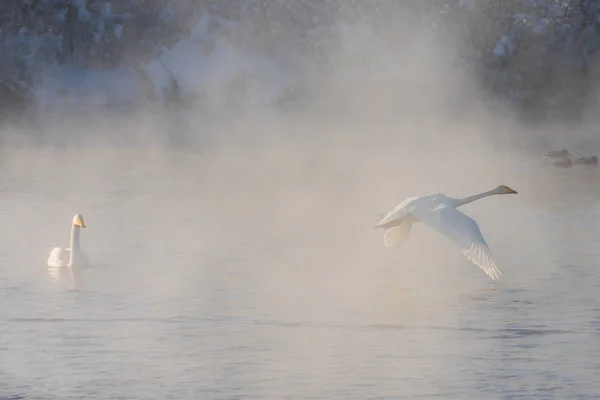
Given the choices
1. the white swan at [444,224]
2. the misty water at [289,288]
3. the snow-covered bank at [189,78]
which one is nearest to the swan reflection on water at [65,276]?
the misty water at [289,288]

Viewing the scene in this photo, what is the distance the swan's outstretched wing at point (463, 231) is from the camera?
37.6 feet

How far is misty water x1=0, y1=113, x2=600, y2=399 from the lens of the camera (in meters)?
9.57

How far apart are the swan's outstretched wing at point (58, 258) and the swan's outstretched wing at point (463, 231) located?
2.73m

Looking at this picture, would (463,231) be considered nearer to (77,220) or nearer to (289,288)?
(289,288)

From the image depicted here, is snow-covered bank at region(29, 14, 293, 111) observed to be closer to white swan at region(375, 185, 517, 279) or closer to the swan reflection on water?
the swan reflection on water

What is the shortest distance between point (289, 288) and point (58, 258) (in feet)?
6.45

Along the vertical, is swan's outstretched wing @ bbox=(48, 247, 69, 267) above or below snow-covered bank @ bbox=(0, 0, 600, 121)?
below

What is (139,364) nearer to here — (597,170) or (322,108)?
(597,170)

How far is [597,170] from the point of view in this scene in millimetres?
19828

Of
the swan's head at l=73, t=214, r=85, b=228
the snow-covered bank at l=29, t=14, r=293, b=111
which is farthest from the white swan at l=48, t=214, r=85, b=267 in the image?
the snow-covered bank at l=29, t=14, r=293, b=111

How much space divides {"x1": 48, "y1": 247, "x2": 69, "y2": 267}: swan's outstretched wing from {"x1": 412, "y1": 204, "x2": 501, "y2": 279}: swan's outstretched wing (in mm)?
2726

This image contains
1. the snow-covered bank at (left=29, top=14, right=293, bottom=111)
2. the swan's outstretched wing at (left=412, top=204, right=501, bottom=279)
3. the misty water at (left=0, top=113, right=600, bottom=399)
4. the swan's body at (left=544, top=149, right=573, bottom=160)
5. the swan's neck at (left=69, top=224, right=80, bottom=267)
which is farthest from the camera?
the snow-covered bank at (left=29, top=14, right=293, bottom=111)

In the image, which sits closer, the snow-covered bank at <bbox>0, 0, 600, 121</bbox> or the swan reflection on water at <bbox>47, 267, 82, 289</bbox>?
the swan reflection on water at <bbox>47, 267, 82, 289</bbox>

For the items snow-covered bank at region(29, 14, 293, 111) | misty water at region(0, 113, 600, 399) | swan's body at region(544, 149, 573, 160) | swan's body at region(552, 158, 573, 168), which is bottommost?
misty water at region(0, 113, 600, 399)
